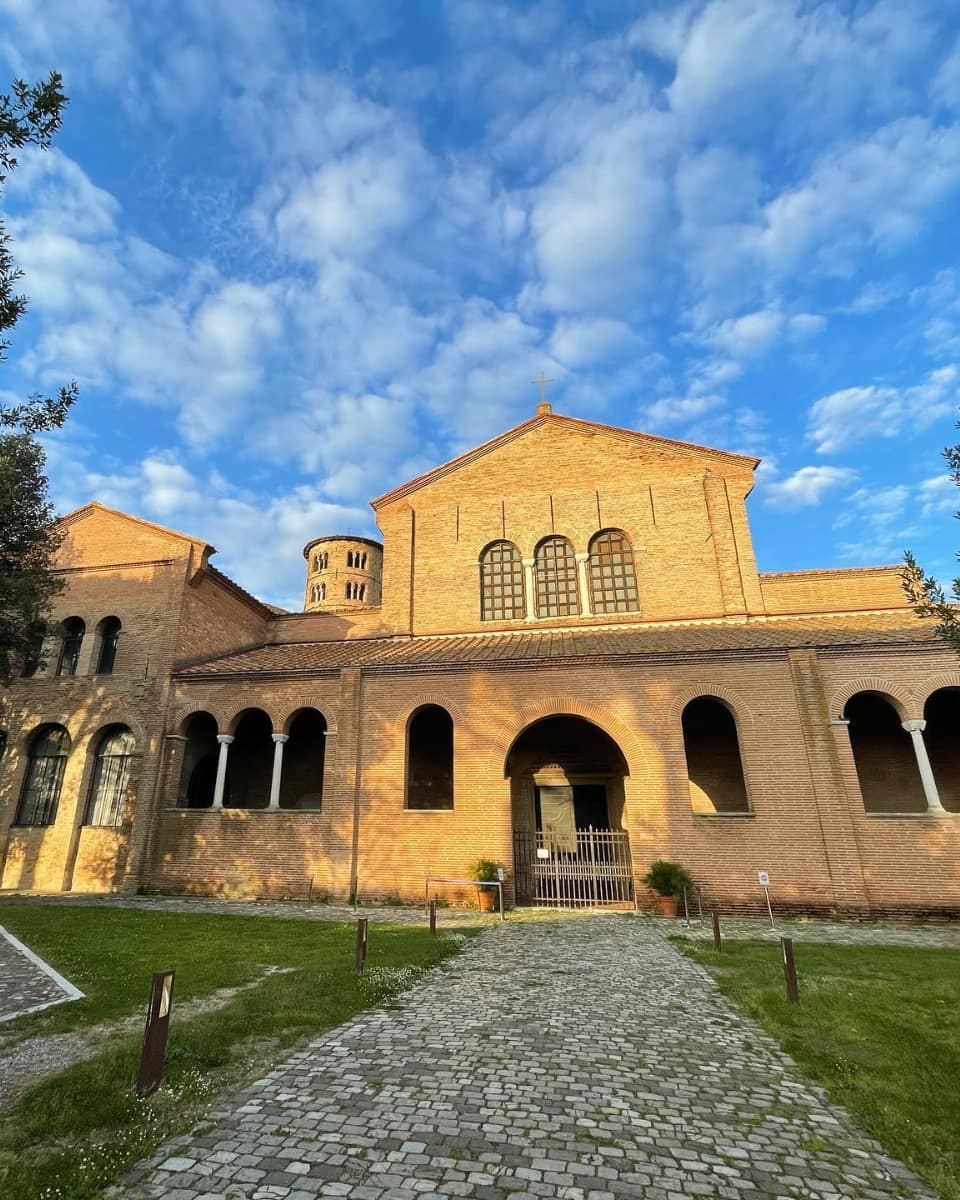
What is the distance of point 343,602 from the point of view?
162 feet

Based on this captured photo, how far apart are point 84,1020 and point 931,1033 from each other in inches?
318

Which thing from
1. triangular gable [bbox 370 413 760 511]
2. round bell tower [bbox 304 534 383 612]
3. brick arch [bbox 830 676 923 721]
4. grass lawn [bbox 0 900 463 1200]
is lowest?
grass lawn [bbox 0 900 463 1200]

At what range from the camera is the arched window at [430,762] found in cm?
1789

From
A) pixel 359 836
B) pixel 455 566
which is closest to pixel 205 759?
pixel 359 836

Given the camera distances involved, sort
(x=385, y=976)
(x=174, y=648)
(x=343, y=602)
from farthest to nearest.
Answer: (x=343, y=602)
(x=174, y=648)
(x=385, y=976)

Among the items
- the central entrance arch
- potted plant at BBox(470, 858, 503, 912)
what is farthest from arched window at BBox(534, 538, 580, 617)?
potted plant at BBox(470, 858, 503, 912)

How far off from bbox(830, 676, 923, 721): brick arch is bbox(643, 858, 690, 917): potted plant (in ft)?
15.9

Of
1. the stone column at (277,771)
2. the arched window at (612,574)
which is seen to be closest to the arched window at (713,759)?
the arched window at (612,574)

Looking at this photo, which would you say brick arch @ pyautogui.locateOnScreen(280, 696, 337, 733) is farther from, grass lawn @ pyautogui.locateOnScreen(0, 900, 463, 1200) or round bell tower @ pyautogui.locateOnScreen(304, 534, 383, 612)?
round bell tower @ pyautogui.locateOnScreen(304, 534, 383, 612)

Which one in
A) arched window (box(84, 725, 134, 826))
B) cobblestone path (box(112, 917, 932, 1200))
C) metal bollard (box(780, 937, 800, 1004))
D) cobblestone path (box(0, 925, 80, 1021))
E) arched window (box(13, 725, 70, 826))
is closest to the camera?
cobblestone path (box(112, 917, 932, 1200))

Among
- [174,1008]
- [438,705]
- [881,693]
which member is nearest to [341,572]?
[438,705]

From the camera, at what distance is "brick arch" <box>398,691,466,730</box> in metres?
15.5

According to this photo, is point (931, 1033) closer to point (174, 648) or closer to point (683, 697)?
point (683, 697)

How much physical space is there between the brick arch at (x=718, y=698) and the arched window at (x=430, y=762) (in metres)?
6.41
